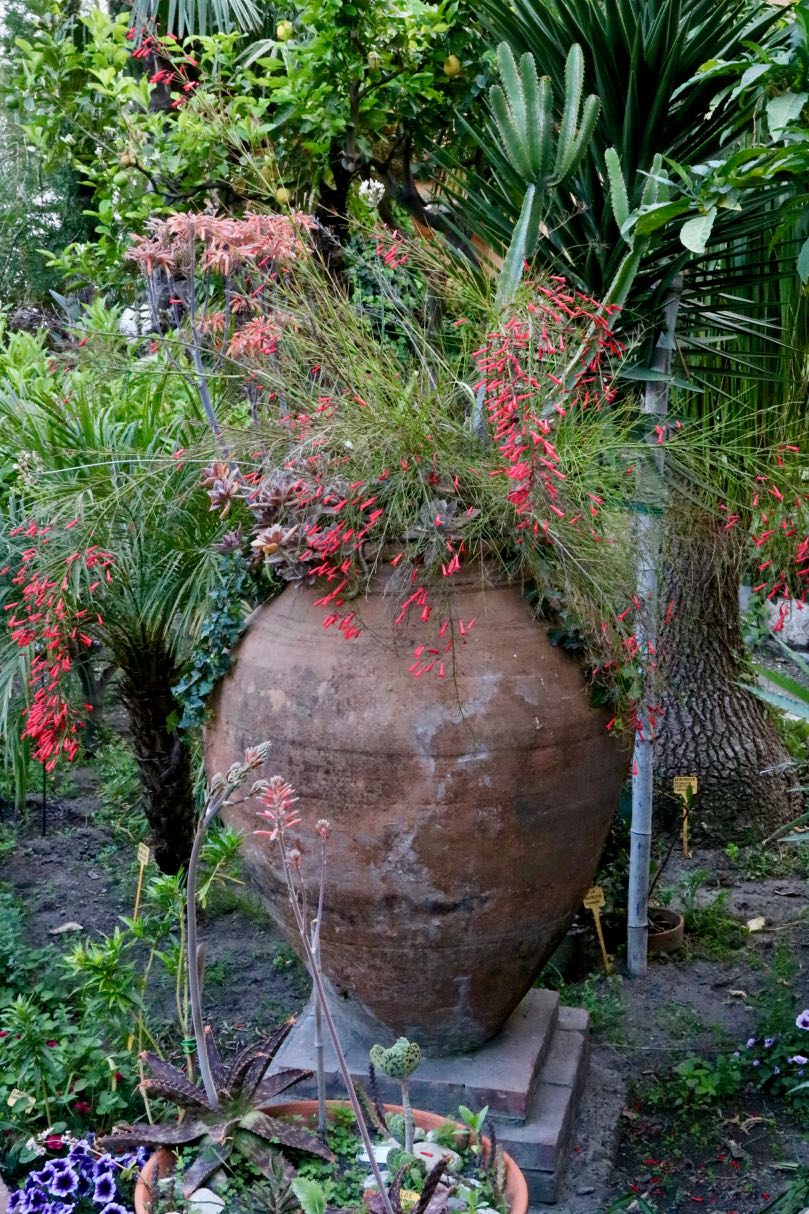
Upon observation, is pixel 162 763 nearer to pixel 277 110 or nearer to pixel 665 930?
pixel 665 930

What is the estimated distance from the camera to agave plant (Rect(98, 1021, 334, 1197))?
7.07ft

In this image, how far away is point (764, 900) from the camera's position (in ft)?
14.2

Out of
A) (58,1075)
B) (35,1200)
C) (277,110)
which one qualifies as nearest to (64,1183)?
(35,1200)

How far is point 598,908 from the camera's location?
358 cm

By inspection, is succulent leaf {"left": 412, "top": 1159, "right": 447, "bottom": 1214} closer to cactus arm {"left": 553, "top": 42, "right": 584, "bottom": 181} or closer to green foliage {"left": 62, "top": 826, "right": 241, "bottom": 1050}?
green foliage {"left": 62, "top": 826, "right": 241, "bottom": 1050}

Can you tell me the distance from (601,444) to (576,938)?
70.2 inches

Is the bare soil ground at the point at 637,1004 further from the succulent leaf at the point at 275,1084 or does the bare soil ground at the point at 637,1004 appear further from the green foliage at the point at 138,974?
the succulent leaf at the point at 275,1084

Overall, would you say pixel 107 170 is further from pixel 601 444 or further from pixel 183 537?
pixel 601 444

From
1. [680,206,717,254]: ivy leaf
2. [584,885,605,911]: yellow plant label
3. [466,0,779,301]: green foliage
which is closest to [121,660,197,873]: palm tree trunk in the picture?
[584,885,605,911]: yellow plant label

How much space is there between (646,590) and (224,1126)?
197cm

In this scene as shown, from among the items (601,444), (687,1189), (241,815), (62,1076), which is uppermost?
(601,444)

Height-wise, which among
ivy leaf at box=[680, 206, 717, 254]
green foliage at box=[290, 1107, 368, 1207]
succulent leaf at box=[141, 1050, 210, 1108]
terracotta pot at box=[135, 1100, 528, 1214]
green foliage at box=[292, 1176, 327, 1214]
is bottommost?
green foliage at box=[290, 1107, 368, 1207]

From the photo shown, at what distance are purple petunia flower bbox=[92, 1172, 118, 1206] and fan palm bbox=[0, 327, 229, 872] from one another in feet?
3.83

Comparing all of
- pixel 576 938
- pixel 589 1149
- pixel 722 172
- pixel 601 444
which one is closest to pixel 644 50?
pixel 722 172
